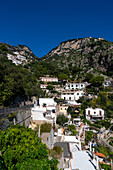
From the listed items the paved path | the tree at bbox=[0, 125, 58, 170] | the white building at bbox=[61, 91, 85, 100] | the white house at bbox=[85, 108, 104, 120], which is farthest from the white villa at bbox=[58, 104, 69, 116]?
the tree at bbox=[0, 125, 58, 170]

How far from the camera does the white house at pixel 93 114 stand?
31.0 m

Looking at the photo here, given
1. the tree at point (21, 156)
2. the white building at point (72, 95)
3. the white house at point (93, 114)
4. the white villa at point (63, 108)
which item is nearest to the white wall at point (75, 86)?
the white building at point (72, 95)

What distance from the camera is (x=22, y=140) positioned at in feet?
21.4

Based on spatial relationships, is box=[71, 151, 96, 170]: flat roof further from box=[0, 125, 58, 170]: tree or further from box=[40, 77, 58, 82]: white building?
box=[40, 77, 58, 82]: white building

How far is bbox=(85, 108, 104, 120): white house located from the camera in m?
31.0

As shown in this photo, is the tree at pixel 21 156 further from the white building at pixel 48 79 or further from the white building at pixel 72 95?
the white building at pixel 48 79

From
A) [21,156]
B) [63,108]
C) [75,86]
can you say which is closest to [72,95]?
[75,86]

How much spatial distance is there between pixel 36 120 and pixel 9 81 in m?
7.97

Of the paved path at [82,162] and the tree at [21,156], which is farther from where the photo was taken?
the paved path at [82,162]

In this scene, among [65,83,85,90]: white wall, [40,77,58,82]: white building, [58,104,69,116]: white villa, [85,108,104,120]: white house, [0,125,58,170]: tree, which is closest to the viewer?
[0,125,58,170]: tree

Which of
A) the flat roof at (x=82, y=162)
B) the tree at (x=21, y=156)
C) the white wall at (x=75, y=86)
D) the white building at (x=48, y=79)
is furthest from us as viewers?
the white building at (x=48, y=79)

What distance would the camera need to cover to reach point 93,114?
31.3m

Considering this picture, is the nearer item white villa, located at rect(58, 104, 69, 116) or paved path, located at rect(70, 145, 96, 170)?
paved path, located at rect(70, 145, 96, 170)

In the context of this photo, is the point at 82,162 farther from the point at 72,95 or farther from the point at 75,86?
the point at 75,86
